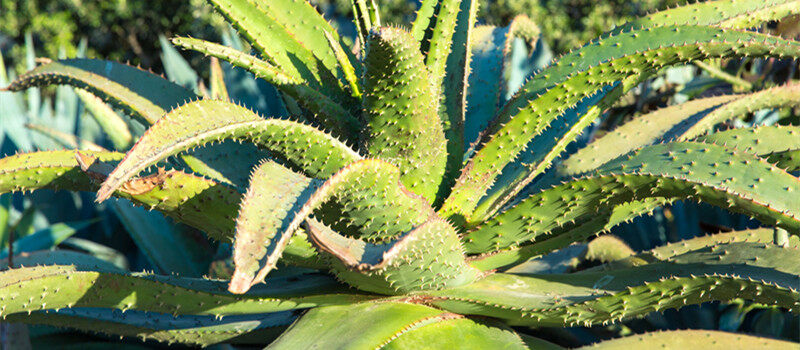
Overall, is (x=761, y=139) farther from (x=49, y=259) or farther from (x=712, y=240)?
(x=49, y=259)

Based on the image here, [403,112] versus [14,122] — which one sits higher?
[403,112]

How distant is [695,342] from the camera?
3.43 ft

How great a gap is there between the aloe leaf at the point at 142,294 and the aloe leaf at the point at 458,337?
0.43ft

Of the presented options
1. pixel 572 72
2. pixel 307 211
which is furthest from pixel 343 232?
pixel 572 72

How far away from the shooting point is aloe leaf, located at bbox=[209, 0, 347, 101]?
117 cm

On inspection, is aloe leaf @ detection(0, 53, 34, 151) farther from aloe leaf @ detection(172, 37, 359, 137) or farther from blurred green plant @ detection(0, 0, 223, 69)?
blurred green plant @ detection(0, 0, 223, 69)

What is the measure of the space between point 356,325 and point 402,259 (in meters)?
0.15

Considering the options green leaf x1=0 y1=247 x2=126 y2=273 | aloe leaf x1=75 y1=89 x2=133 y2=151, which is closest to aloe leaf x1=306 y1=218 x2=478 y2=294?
green leaf x1=0 y1=247 x2=126 y2=273

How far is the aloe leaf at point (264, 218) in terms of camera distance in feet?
2.52

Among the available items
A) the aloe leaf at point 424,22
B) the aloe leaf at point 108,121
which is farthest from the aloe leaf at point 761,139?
the aloe leaf at point 108,121

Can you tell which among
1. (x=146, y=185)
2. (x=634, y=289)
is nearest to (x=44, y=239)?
(x=146, y=185)

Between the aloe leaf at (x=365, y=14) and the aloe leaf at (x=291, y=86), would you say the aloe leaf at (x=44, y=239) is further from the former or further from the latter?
the aloe leaf at (x=365, y=14)

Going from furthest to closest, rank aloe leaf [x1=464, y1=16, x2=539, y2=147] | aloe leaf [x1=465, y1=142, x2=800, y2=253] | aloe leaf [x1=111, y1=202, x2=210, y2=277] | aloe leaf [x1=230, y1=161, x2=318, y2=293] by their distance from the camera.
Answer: aloe leaf [x1=111, y1=202, x2=210, y2=277]
aloe leaf [x1=464, y1=16, x2=539, y2=147]
aloe leaf [x1=465, y1=142, x2=800, y2=253]
aloe leaf [x1=230, y1=161, x2=318, y2=293]

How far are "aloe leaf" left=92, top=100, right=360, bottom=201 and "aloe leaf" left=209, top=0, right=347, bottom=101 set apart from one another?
21 centimetres
